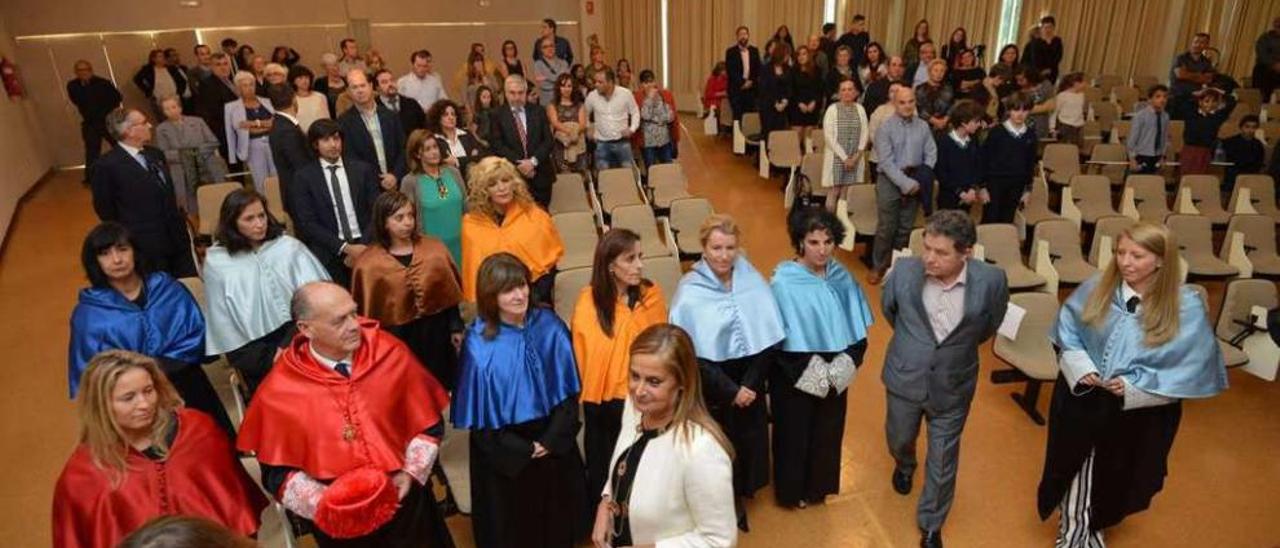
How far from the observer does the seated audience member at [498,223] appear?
3957mm

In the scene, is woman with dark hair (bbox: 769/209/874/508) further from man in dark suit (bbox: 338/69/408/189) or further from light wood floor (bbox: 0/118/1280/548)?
man in dark suit (bbox: 338/69/408/189)

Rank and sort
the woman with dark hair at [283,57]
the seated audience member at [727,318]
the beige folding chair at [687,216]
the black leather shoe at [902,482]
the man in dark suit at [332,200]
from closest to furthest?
the seated audience member at [727,318]
the black leather shoe at [902,482]
the man in dark suit at [332,200]
the beige folding chair at [687,216]
the woman with dark hair at [283,57]

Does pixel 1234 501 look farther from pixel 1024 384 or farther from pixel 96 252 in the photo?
pixel 96 252

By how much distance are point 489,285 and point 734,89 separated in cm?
854

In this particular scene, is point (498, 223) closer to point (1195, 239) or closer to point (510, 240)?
point (510, 240)

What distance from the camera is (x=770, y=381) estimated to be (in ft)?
11.2

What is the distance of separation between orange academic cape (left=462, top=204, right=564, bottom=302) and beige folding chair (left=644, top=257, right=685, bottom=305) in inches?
26.1

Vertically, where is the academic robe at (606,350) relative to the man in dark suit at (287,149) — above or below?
below

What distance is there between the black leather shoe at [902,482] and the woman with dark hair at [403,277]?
7.63 ft

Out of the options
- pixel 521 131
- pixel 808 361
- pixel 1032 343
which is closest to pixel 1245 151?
pixel 1032 343

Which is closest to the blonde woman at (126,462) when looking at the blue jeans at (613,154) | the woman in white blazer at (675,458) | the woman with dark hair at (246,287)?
the woman with dark hair at (246,287)

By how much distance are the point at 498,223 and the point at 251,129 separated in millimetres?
3798

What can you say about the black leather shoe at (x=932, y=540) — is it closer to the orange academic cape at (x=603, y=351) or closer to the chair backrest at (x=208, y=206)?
the orange academic cape at (x=603, y=351)

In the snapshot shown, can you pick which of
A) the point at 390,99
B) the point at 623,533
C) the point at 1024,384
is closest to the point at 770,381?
the point at 623,533
